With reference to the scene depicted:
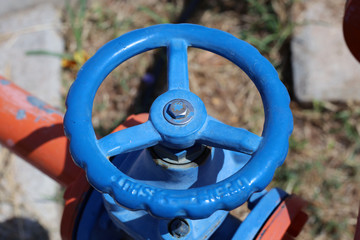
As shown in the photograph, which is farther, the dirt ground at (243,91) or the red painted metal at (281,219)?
the dirt ground at (243,91)

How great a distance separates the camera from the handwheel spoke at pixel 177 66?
0.78 m

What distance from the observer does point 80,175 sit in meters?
0.97

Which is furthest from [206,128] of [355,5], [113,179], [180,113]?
[355,5]

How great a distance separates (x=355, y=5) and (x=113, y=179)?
0.66m

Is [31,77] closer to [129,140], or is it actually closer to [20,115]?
[20,115]

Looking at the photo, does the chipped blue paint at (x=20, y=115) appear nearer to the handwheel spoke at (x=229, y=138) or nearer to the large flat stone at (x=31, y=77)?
the handwheel spoke at (x=229, y=138)

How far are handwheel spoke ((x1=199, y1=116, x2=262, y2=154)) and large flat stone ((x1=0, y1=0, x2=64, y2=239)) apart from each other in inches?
43.3

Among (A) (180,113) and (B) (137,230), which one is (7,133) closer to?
(B) (137,230)

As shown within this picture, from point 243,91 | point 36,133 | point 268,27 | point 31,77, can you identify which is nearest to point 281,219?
point 36,133

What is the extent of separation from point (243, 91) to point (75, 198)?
1.07 meters

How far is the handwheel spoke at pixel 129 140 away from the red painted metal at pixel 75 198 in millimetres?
225

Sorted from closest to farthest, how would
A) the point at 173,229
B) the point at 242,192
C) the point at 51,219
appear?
the point at 242,192 < the point at 173,229 < the point at 51,219

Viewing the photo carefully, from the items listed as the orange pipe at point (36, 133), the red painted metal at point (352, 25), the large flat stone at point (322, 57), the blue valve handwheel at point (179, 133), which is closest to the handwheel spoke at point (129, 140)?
the blue valve handwheel at point (179, 133)

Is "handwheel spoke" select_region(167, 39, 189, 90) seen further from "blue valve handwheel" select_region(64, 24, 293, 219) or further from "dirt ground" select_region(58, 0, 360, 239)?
"dirt ground" select_region(58, 0, 360, 239)
